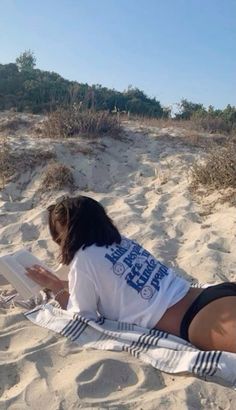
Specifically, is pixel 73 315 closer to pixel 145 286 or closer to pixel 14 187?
pixel 145 286

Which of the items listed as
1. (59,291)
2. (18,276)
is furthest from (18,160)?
(59,291)

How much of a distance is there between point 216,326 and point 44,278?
1.37 meters

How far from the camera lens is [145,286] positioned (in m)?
3.23

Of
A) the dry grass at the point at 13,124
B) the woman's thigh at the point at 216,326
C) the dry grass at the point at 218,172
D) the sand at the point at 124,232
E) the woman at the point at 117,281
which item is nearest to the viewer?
the sand at the point at 124,232

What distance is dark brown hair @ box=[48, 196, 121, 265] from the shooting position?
3.30 m

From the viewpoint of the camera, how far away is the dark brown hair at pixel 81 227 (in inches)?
130

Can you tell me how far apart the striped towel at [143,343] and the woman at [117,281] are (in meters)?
0.06

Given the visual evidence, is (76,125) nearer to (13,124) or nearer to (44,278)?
(13,124)

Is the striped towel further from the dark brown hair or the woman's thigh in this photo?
the dark brown hair

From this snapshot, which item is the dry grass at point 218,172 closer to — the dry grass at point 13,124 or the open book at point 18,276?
the open book at point 18,276

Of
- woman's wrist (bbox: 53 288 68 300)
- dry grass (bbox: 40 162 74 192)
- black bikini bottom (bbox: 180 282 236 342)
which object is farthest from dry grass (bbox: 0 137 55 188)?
black bikini bottom (bbox: 180 282 236 342)

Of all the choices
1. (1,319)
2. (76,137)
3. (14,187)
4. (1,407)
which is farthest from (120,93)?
(1,407)

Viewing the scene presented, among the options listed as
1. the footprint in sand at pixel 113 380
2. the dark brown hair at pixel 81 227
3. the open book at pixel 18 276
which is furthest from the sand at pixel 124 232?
the dark brown hair at pixel 81 227

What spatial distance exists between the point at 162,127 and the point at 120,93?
656cm
